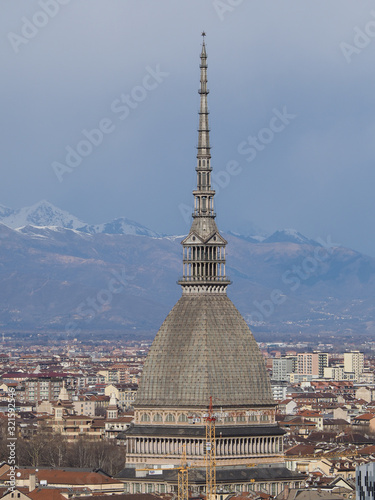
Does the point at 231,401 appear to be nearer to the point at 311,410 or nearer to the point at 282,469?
the point at 282,469

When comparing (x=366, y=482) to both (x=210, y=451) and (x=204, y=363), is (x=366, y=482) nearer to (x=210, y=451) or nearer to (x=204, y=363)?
(x=210, y=451)

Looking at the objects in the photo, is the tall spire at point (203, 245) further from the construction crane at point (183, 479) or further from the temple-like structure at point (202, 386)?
the construction crane at point (183, 479)

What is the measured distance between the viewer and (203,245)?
77.9 metres

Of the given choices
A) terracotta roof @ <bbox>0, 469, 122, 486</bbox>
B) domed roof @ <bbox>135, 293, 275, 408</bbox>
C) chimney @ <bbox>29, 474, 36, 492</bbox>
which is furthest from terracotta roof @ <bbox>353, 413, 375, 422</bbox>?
domed roof @ <bbox>135, 293, 275, 408</bbox>

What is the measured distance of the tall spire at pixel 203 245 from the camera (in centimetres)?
7800

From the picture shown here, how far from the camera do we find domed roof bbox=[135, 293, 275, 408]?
250 ft

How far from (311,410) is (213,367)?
352 feet

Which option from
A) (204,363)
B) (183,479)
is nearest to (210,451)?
(183,479)

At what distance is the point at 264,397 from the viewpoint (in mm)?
77500

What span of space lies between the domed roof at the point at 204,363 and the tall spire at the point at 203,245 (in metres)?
0.52

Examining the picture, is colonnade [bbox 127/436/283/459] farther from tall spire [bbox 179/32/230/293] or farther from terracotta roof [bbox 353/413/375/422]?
terracotta roof [bbox 353/413/375/422]

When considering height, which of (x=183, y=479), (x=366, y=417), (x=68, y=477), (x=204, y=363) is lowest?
(x=183, y=479)

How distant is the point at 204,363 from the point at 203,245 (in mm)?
4526

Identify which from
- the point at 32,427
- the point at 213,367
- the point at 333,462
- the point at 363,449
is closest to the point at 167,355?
the point at 213,367
